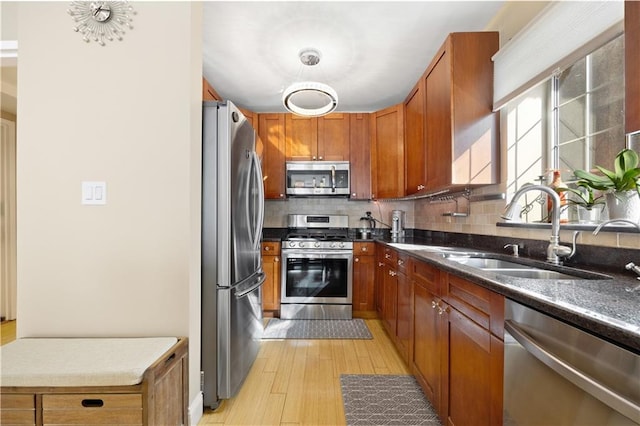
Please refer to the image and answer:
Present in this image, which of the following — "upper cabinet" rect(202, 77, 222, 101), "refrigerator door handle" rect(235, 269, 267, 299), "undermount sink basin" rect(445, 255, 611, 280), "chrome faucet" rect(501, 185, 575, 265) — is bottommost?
"refrigerator door handle" rect(235, 269, 267, 299)

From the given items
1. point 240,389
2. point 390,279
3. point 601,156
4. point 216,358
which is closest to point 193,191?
point 216,358

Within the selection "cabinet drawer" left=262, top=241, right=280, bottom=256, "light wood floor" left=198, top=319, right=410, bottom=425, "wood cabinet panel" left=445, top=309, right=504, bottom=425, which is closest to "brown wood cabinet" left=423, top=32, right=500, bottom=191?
"wood cabinet panel" left=445, top=309, right=504, bottom=425

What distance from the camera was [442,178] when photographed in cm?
212

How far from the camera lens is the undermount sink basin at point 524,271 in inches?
45.3

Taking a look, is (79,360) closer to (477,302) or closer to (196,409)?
(196,409)

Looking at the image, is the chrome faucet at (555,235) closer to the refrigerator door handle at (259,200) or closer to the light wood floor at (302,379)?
the light wood floor at (302,379)

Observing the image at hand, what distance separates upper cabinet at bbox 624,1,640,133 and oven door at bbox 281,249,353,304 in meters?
2.50

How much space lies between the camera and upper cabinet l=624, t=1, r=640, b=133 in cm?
88

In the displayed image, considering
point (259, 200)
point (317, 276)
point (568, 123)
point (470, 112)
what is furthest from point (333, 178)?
point (568, 123)

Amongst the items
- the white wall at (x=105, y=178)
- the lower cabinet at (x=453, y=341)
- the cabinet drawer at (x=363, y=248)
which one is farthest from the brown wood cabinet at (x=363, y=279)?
the white wall at (x=105, y=178)

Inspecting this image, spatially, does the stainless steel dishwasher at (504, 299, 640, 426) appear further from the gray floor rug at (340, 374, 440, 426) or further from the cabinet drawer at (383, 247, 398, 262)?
the cabinet drawer at (383, 247, 398, 262)

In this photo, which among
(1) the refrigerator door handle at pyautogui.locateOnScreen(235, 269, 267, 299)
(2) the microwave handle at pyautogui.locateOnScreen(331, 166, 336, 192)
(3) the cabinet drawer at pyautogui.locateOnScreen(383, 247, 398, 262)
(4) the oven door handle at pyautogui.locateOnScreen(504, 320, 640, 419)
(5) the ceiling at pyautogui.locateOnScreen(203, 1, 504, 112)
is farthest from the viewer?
(2) the microwave handle at pyautogui.locateOnScreen(331, 166, 336, 192)

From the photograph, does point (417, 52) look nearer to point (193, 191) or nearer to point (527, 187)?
point (527, 187)

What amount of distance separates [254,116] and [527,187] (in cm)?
313
